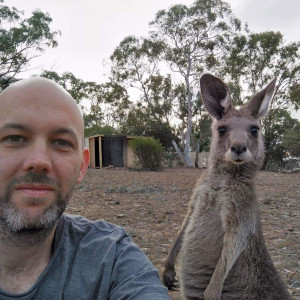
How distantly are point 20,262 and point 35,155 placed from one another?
0.46 m

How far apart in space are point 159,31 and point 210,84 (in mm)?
23141

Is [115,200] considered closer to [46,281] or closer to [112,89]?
[46,281]

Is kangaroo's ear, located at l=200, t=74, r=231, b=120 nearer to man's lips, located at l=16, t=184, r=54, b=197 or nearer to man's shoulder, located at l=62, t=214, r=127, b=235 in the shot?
man's shoulder, located at l=62, t=214, r=127, b=235

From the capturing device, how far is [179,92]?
27.0 metres

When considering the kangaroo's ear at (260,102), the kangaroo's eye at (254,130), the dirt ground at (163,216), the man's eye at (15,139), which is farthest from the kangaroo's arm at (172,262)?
the man's eye at (15,139)

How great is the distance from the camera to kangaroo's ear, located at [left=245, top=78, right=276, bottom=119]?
111 inches

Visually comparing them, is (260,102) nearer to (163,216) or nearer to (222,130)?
(222,130)

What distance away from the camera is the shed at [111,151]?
75.2 ft

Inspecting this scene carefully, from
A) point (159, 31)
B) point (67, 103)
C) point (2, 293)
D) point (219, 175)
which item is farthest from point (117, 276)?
point (159, 31)

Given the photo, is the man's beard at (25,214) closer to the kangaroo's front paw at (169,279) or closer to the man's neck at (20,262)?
the man's neck at (20,262)

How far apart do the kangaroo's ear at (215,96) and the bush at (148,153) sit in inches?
566

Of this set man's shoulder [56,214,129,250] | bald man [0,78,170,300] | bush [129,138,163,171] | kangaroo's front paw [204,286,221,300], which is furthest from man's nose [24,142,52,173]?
bush [129,138,163,171]

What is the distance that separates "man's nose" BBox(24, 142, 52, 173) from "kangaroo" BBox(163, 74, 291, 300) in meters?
1.35

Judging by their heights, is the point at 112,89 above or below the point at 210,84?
above
